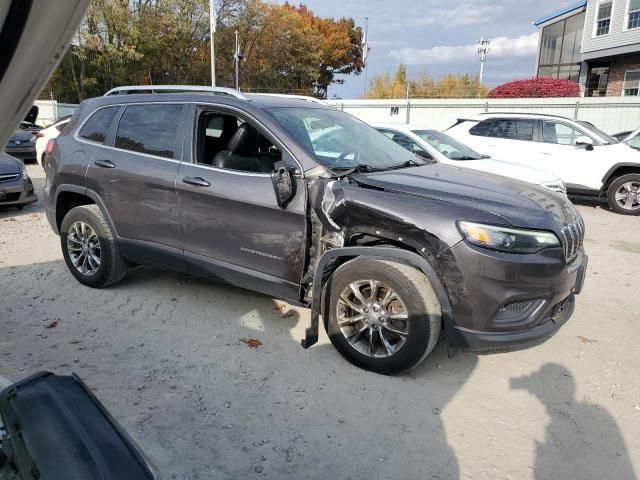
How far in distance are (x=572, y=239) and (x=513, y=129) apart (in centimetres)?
750

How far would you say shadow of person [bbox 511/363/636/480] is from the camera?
2615 millimetres

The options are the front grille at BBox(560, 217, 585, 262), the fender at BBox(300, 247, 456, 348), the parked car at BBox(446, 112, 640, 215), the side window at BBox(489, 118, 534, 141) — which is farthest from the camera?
the side window at BBox(489, 118, 534, 141)

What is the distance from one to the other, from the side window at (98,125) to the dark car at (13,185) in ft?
13.6

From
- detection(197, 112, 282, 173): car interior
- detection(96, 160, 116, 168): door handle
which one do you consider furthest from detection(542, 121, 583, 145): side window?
detection(96, 160, 116, 168): door handle

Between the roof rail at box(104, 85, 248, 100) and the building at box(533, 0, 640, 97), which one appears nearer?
the roof rail at box(104, 85, 248, 100)

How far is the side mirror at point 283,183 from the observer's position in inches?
139

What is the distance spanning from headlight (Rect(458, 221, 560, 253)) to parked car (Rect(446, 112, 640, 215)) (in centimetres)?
738

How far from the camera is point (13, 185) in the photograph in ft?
26.6

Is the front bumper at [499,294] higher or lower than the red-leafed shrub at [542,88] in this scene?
lower

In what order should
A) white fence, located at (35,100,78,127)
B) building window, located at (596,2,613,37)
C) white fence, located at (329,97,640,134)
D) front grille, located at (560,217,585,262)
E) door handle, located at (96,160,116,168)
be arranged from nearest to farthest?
front grille, located at (560,217,585,262) → door handle, located at (96,160,116,168) → white fence, located at (329,97,640,134) → building window, located at (596,2,613,37) → white fence, located at (35,100,78,127)

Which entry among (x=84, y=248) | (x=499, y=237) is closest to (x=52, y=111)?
(x=84, y=248)

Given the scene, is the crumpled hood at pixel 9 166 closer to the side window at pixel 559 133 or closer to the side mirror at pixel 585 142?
the side window at pixel 559 133

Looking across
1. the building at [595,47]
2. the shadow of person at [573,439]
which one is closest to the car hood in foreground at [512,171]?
the shadow of person at [573,439]

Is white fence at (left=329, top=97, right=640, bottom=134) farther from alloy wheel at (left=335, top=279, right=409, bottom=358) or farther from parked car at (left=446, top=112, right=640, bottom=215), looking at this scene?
Result: alloy wheel at (left=335, top=279, right=409, bottom=358)
